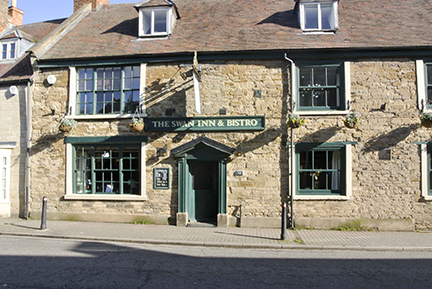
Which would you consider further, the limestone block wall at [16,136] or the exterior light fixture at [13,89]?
the exterior light fixture at [13,89]

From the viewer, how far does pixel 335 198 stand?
10617 millimetres

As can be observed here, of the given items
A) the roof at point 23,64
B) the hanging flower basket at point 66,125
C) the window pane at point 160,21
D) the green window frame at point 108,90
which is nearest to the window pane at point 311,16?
the window pane at point 160,21

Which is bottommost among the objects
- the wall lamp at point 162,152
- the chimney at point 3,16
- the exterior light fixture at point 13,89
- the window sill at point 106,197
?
the window sill at point 106,197

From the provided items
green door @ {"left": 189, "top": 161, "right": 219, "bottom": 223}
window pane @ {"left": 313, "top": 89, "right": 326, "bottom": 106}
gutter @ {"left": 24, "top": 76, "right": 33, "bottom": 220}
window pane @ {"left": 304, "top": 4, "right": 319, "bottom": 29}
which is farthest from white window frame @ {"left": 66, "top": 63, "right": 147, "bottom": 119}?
window pane @ {"left": 304, "top": 4, "right": 319, "bottom": 29}

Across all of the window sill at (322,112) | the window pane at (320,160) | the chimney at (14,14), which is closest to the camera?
the window sill at (322,112)

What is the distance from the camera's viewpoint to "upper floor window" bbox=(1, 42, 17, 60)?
14641mm

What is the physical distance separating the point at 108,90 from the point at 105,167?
2.83m

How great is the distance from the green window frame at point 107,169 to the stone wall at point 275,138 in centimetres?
46

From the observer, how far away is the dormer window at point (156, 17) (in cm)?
1260

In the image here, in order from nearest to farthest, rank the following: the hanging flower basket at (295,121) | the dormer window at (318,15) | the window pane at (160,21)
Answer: the hanging flower basket at (295,121) < the dormer window at (318,15) < the window pane at (160,21)

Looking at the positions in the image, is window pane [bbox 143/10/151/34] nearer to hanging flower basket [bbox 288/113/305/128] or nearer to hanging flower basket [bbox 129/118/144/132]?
hanging flower basket [bbox 129/118/144/132]

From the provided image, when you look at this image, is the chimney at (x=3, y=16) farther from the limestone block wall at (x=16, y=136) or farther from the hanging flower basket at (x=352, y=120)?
the hanging flower basket at (x=352, y=120)

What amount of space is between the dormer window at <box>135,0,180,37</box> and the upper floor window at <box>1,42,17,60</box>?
21.4 ft

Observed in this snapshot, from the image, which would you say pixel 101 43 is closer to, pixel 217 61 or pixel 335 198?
pixel 217 61
